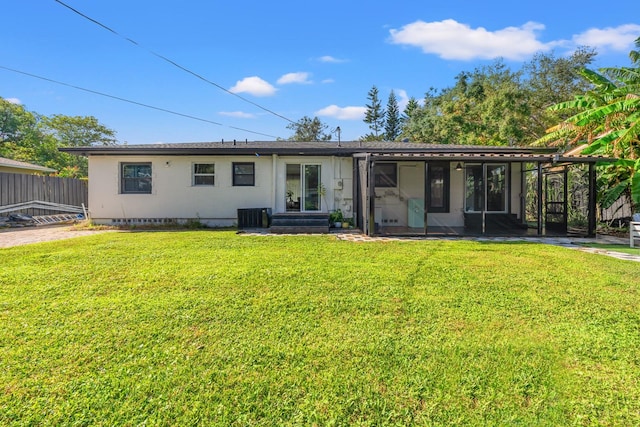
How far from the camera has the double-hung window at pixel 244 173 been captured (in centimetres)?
1266

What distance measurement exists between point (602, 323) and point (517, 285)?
135cm

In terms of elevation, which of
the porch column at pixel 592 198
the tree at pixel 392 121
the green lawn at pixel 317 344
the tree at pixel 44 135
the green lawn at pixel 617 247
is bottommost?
the green lawn at pixel 317 344

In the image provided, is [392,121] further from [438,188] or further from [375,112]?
[438,188]

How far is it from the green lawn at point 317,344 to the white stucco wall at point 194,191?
21.3ft

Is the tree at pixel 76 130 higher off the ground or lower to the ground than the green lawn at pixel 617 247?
higher

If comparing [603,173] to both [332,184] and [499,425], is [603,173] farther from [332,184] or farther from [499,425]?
[499,425]

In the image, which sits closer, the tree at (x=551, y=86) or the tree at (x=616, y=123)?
the tree at (x=616, y=123)

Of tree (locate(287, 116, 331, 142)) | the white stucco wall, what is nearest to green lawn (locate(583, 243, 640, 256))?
the white stucco wall

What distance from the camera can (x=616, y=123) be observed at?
11.0 metres

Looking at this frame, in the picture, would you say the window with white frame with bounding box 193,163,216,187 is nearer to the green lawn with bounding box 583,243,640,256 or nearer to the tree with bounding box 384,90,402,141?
the green lawn with bounding box 583,243,640,256

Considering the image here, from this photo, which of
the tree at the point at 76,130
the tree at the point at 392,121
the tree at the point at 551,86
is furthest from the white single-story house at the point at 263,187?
the tree at the point at 392,121

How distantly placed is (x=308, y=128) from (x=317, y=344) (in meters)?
44.4

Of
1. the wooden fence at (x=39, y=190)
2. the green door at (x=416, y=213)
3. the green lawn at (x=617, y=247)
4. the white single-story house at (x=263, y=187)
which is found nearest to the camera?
the green lawn at (x=617, y=247)

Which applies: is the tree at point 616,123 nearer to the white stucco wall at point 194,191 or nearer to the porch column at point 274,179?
the white stucco wall at point 194,191
